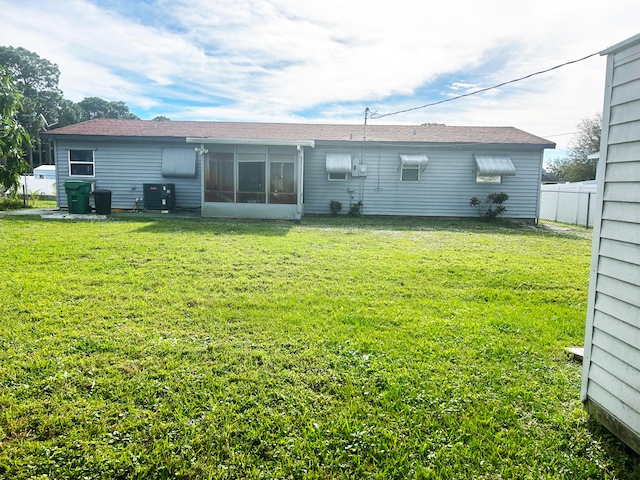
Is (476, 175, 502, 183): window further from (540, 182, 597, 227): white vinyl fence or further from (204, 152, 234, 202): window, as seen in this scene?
(204, 152, 234, 202): window

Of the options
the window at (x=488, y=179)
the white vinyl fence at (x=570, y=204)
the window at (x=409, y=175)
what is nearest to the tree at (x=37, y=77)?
the window at (x=409, y=175)

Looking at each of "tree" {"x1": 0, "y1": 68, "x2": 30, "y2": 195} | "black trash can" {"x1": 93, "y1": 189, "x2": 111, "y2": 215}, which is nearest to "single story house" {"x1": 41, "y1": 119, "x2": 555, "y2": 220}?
"black trash can" {"x1": 93, "y1": 189, "x2": 111, "y2": 215}

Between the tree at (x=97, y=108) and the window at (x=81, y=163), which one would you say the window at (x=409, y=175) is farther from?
the tree at (x=97, y=108)

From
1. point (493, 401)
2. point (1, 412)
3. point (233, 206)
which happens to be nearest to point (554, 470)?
point (493, 401)

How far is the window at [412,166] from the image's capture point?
14430 mm

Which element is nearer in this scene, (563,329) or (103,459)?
(103,459)

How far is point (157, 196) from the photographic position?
14.3m

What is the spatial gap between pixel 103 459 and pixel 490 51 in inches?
428

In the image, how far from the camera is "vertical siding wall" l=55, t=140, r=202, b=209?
14.9m

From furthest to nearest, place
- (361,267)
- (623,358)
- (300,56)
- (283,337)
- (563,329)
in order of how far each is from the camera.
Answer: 1. (300,56)
2. (361,267)
3. (563,329)
4. (283,337)
5. (623,358)

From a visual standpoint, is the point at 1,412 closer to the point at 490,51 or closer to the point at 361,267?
the point at 361,267

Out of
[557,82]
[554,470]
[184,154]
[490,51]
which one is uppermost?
[490,51]

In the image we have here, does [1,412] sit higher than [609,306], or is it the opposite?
[609,306]

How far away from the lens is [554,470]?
2.08 metres
